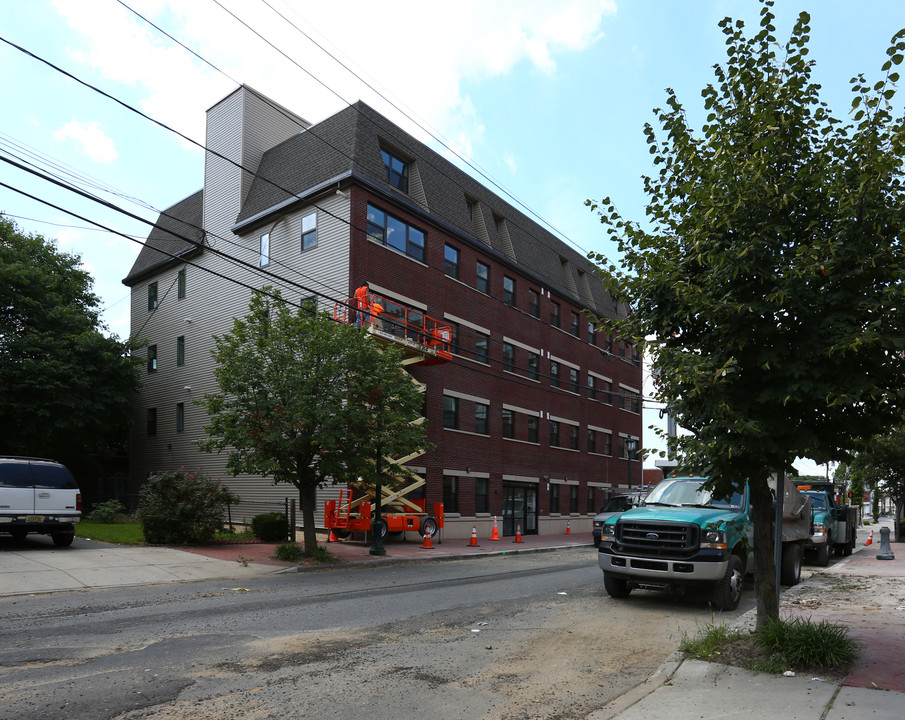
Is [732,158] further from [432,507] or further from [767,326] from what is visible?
[432,507]

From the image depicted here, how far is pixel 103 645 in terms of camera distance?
8.08 m

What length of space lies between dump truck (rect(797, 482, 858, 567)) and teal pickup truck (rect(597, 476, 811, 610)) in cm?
675

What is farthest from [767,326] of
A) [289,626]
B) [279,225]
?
[279,225]

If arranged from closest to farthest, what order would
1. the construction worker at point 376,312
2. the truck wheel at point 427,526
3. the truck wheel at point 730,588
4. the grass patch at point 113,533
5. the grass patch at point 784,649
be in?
1. the grass patch at point 784,649
2. the truck wheel at point 730,588
3. the grass patch at point 113,533
4. the construction worker at point 376,312
5. the truck wheel at point 427,526

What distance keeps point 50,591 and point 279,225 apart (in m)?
18.0

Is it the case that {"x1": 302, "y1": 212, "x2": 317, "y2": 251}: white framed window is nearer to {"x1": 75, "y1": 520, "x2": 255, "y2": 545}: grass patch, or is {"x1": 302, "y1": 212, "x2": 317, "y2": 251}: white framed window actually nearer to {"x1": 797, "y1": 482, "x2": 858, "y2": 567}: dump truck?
{"x1": 75, "y1": 520, "x2": 255, "y2": 545}: grass patch

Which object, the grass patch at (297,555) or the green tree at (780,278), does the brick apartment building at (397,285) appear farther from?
the green tree at (780,278)

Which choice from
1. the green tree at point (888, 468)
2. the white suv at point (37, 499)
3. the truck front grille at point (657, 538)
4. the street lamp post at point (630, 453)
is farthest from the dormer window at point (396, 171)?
the green tree at point (888, 468)

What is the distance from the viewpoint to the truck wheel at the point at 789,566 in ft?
44.6

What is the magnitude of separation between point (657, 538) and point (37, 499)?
14120 millimetres

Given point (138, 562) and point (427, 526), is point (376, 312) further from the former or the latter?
point (138, 562)

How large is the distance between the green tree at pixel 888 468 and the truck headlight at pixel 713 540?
67.7 ft

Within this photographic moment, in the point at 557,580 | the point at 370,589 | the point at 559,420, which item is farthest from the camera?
the point at 559,420

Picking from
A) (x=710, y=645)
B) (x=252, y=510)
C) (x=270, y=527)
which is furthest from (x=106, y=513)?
(x=710, y=645)
